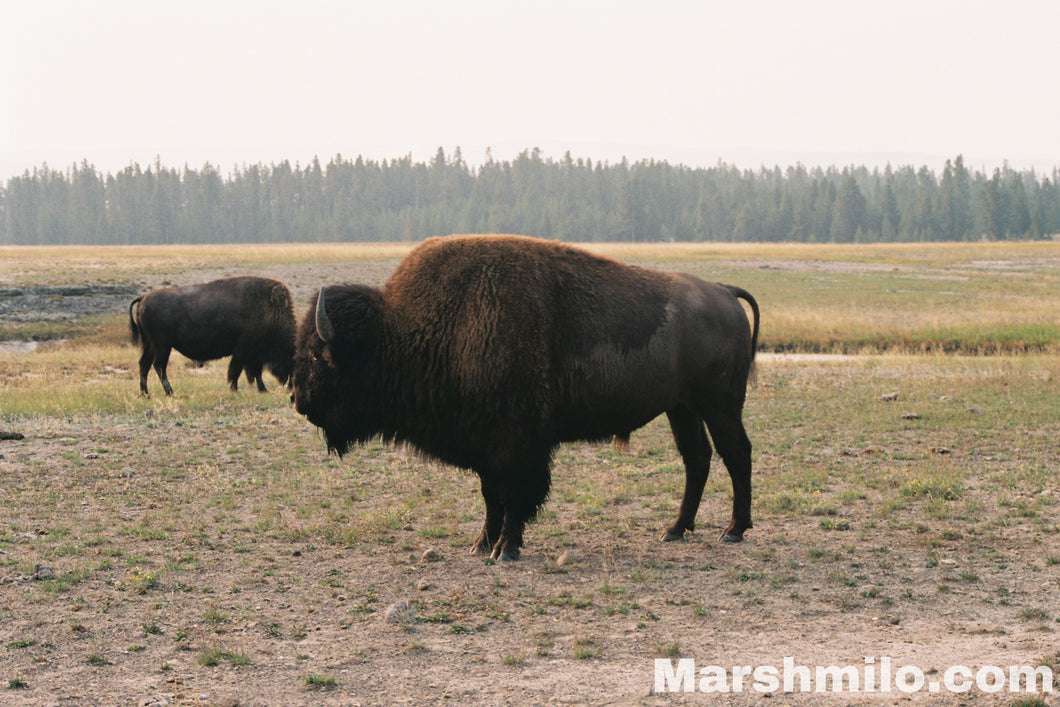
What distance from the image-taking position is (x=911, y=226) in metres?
130

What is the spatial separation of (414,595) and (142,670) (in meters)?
1.96

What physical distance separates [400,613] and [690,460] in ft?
11.1

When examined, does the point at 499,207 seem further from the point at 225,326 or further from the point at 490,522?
the point at 490,522

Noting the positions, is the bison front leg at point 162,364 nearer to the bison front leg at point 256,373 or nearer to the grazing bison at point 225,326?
the grazing bison at point 225,326

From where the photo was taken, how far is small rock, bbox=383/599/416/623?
6242 mm

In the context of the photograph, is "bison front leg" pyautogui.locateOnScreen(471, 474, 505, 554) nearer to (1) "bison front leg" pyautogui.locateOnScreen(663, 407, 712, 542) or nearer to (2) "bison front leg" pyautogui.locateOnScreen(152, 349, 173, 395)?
(1) "bison front leg" pyautogui.locateOnScreen(663, 407, 712, 542)

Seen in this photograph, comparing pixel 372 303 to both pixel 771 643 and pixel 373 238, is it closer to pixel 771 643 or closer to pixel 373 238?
pixel 771 643

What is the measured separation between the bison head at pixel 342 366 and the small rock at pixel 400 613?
7.38ft

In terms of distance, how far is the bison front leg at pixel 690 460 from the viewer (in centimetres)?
845

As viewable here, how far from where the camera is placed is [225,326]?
18047 mm

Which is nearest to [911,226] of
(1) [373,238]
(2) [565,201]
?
(2) [565,201]

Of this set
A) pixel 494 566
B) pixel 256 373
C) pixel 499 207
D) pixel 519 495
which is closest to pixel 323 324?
pixel 519 495

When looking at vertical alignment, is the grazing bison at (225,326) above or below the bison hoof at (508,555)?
above

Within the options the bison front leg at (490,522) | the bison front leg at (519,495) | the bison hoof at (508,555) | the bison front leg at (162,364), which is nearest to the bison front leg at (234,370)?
the bison front leg at (162,364)
